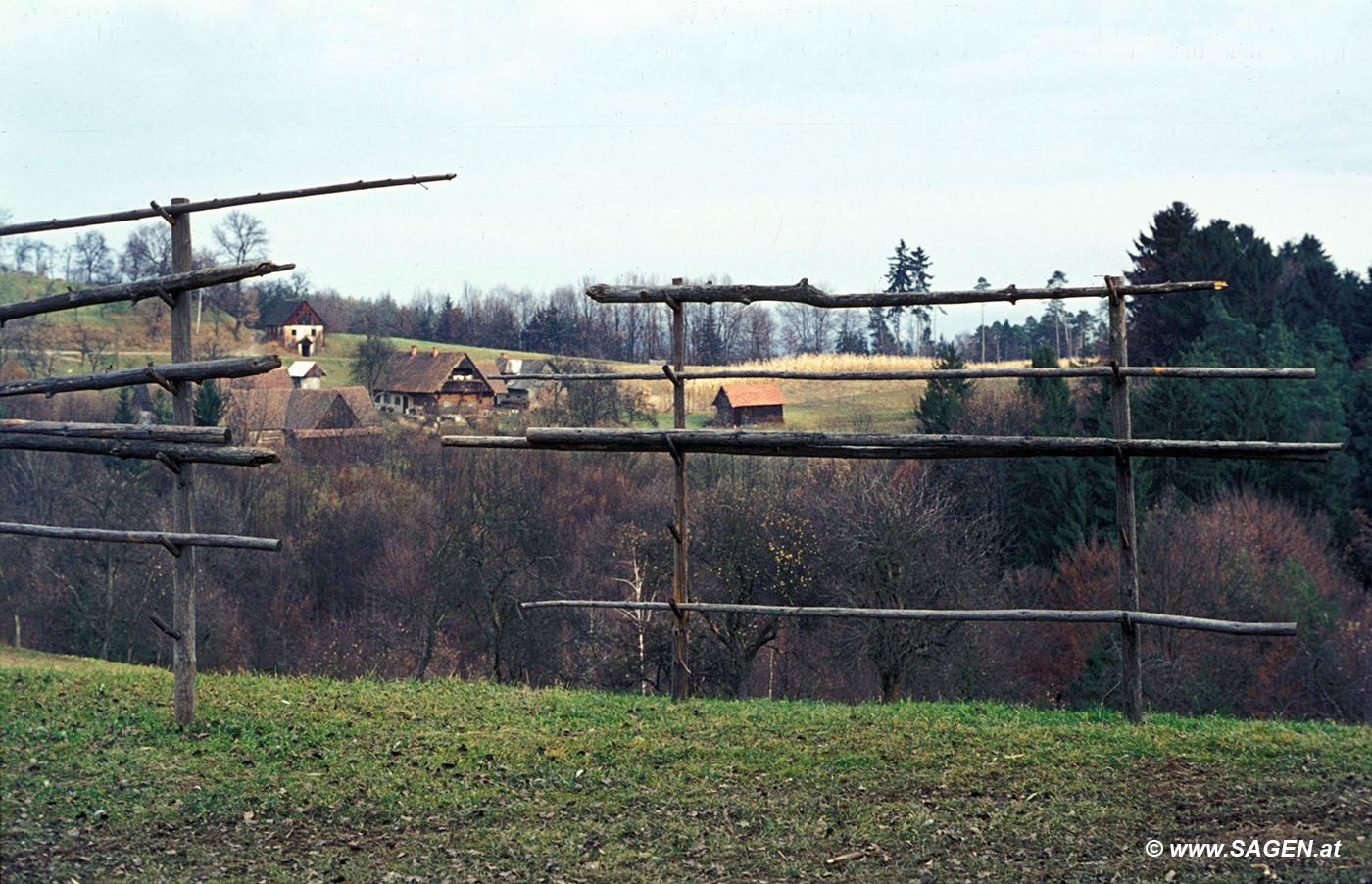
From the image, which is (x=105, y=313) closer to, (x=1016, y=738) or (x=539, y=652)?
(x=539, y=652)

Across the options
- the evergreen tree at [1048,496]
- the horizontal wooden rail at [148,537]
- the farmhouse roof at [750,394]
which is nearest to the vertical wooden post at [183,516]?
the horizontal wooden rail at [148,537]

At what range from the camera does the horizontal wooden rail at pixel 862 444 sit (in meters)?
7.85

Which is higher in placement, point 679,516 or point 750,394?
point 750,394

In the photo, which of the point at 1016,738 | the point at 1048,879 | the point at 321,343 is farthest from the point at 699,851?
the point at 321,343

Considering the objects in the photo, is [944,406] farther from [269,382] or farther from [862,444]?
[269,382]

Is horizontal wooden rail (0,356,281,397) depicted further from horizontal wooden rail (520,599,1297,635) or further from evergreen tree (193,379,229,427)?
evergreen tree (193,379,229,427)

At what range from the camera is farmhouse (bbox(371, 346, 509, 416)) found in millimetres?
54719

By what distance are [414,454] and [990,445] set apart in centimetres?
4195

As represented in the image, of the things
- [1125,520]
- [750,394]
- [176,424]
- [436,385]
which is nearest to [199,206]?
[176,424]

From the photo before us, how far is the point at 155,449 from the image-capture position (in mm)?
7605

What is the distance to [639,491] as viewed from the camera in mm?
42688

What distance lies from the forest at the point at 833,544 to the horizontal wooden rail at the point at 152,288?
18.4 metres

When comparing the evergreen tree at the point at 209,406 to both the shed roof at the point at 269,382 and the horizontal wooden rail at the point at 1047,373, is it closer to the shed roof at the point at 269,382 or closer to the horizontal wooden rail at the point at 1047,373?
the shed roof at the point at 269,382

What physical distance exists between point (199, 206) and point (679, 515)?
4424 millimetres
